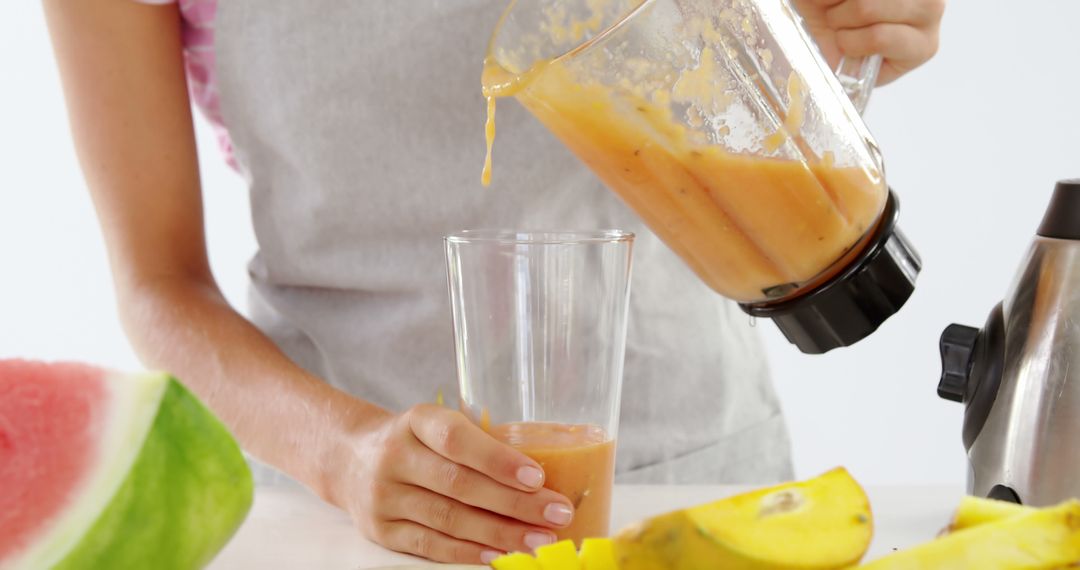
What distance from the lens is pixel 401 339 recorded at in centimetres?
109

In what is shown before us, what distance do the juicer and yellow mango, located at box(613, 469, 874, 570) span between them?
246mm

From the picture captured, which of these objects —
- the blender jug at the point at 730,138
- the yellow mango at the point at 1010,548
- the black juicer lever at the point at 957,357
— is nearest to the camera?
the yellow mango at the point at 1010,548

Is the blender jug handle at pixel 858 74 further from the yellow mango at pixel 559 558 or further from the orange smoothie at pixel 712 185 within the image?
the yellow mango at pixel 559 558

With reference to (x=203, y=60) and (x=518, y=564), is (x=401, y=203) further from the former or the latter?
(x=518, y=564)

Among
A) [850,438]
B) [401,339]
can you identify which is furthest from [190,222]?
[850,438]

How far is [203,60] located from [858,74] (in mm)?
647

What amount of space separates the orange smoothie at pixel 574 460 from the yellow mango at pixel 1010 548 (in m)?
0.25

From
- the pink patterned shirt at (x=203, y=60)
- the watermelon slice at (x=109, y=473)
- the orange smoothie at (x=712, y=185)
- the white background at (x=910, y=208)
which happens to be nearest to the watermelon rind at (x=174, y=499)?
the watermelon slice at (x=109, y=473)

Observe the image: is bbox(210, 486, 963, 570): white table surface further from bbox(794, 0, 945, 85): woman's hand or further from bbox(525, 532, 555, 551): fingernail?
bbox(794, 0, 945, 85): woman's hand

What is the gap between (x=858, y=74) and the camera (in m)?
0.80

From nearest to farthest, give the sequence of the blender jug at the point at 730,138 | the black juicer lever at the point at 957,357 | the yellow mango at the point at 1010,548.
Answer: the yellow mango at the point at 1010,548
the blender jug at the point at 730,138
the black juicer lever at the point at 957,357

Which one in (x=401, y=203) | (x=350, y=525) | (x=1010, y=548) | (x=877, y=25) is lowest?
(x=350, y=525)

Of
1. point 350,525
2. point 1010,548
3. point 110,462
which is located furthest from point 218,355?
point 1010,548

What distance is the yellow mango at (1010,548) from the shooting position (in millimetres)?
475
